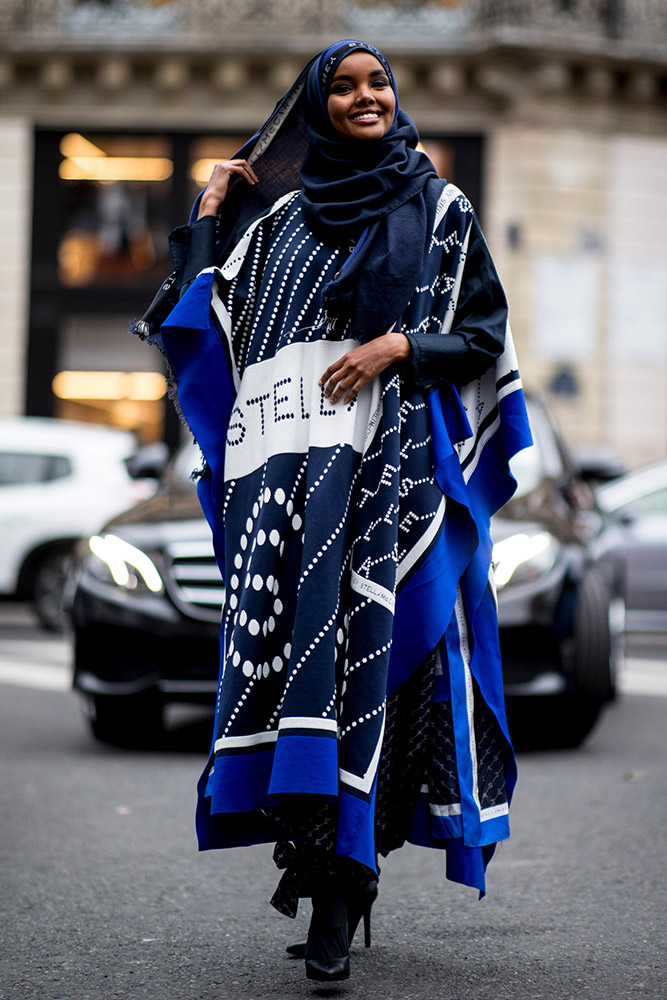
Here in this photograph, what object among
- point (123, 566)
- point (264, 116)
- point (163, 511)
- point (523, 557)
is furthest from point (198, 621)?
point (264, 116)

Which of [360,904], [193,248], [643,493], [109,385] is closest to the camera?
[360,904]

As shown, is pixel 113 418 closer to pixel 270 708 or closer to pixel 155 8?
pixel 155 8

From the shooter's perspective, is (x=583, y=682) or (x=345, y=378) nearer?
(x=345, y=378)

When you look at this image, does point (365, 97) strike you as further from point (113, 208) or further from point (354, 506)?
point (113, 208)

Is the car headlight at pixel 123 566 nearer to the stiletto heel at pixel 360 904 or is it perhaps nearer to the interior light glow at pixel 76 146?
the stiletto heel at pixel 360 904

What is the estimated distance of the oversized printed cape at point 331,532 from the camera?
3111 millimetres

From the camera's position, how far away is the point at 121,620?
631 cm

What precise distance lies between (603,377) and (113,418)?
6.09 m

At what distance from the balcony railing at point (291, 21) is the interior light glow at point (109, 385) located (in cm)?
409

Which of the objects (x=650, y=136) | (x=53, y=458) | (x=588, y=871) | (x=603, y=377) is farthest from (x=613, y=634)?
(x=650, y=136)

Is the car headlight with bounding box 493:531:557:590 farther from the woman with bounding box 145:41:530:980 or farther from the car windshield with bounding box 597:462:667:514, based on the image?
the car windshield with bounding box 597:462:667:514

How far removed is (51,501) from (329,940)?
32.4 ft

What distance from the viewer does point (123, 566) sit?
253 inches

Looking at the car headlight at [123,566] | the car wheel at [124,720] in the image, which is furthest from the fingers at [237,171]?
the car wheel at [124,720]
